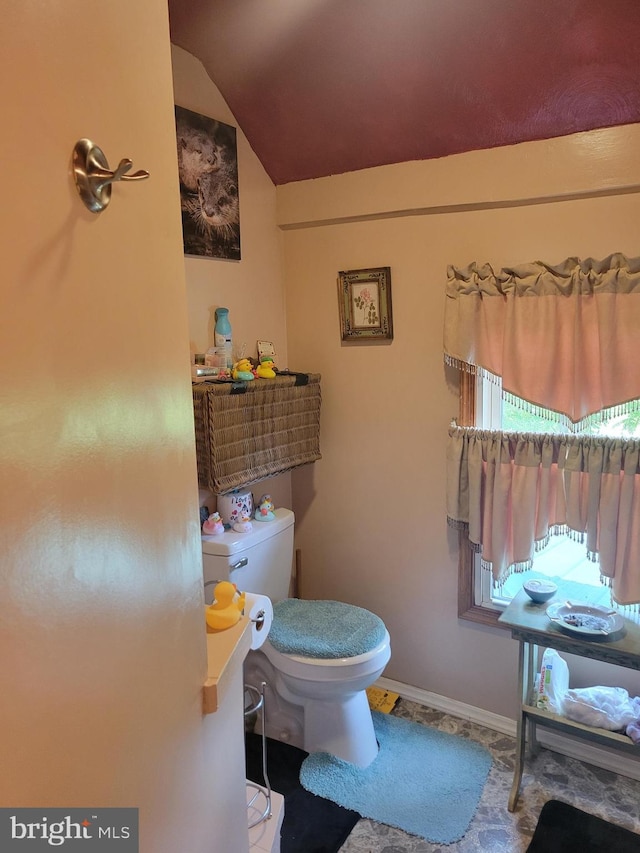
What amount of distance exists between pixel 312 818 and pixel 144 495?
1.66 meters

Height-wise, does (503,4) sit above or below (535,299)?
above

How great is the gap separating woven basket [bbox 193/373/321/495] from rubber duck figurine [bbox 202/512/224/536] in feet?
0.57

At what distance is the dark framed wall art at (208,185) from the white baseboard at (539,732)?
195cm

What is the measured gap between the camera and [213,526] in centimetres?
203

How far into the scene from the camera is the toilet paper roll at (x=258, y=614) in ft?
5.16

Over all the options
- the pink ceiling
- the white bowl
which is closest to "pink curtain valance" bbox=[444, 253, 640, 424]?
the pink ceiling

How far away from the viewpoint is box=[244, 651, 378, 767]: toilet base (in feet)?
6.74

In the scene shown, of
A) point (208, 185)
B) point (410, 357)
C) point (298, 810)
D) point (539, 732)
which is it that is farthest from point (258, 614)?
point (208, 185)

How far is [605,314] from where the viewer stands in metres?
1.81

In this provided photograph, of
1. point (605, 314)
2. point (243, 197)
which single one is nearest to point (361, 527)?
point (605, 314)

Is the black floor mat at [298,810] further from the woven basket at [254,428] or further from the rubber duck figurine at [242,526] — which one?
the woven basket at [254,428]

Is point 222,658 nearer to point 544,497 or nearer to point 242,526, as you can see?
point 242,526

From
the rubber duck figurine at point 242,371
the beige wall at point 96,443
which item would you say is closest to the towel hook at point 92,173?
the beige wall at point 96,443

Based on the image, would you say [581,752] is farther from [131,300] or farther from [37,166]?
[37,166]
